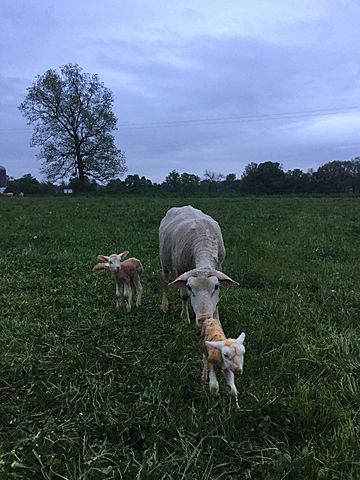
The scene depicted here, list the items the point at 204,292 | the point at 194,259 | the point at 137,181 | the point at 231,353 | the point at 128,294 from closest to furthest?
the point at 231,353, the point at 204,292, the point at 194,259, the point at 128,294, the point at 137,181

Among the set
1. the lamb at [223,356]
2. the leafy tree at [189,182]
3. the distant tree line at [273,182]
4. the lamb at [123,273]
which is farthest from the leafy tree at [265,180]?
the lamb at [223,356]

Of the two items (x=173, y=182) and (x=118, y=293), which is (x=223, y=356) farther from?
(x=173, y=182)

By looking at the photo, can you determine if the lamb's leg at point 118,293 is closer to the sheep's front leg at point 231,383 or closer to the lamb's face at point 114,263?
the lamb's face at point 114,263

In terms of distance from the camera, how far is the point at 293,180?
2704 inches

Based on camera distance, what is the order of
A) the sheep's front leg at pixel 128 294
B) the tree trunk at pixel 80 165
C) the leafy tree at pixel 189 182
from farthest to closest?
1. the leafy tree at pixel 189 182
2. the tree trunk at pixel 80 165
3. the sheep's front leg at pixel 128 294

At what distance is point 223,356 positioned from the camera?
3365mm

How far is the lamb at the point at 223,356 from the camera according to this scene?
330cm

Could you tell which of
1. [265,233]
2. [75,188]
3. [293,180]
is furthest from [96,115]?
[265,233]

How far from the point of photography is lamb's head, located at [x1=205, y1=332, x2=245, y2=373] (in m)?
Answer: 3.27

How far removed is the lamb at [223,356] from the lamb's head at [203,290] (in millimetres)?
→ 399

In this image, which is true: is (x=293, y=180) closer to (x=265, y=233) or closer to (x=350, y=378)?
(x=265, y=233)

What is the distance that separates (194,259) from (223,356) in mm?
2777

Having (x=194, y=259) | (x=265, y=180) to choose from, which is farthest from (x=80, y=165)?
(x=194, y=259)

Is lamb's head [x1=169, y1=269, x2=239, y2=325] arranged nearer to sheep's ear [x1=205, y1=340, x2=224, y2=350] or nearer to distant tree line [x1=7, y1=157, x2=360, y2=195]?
sheep's ear [x1=205, y1=340, x2=224, y2=350]
